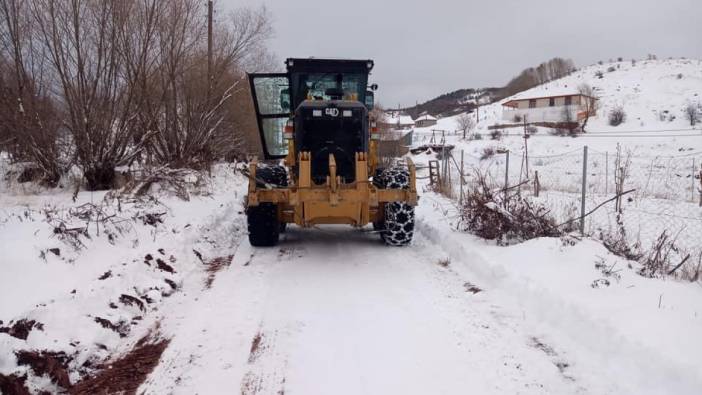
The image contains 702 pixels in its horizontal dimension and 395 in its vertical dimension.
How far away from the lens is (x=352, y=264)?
686 cm

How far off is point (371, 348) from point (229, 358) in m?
1.09

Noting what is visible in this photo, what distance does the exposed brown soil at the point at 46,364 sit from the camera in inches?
138

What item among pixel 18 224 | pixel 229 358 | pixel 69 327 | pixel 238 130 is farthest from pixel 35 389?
pixel 238 130

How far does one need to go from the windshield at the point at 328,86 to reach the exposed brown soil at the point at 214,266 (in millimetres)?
2716

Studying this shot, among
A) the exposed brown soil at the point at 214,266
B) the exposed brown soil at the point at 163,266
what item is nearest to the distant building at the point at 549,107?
the exposed brown soil at the point at 214,266

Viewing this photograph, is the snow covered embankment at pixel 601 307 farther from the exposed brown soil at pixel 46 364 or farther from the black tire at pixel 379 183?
the exposed brown soil at pixel 46 364

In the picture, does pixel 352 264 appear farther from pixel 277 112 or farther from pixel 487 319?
pixel 277 112

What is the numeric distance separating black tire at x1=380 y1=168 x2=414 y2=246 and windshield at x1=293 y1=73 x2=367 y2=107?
140cm

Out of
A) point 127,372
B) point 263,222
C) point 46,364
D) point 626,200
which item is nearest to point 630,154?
point 626,200

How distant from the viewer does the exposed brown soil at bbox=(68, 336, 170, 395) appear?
139 inches

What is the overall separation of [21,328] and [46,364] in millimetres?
377

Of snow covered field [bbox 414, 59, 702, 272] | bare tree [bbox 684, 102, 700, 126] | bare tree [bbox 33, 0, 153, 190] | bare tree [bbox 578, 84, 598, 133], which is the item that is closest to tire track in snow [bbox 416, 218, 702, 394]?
snow covered field [bbox 414, 59, 702, 272]

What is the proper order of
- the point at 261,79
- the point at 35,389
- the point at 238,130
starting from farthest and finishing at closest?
the point at 238,130 → the point at 261,79 → the point at 35,389

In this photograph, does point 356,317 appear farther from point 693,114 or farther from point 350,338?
point 693,114
